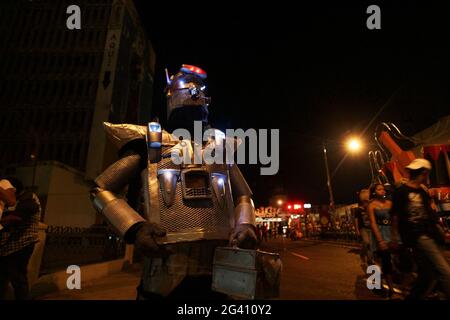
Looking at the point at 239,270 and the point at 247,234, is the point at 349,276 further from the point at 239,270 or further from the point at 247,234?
the point at 239,270

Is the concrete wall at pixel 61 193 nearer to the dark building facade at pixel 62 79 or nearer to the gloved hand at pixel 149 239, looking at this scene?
the dark building facade at pixel 62 79

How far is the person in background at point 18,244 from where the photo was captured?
3.89 metres

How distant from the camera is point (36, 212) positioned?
4281 millimetres

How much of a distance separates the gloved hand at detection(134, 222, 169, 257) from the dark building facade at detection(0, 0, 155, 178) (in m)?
34.1

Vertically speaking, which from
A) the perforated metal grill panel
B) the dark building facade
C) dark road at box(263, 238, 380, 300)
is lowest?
dark road at box(263, 238, 380, 300)

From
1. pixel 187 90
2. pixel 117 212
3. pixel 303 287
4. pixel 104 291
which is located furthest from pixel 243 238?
pixel 104 291

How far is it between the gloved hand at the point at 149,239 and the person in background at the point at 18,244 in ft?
10.2

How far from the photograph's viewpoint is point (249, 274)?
150 cm

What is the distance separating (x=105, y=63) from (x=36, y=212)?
38.0 meters

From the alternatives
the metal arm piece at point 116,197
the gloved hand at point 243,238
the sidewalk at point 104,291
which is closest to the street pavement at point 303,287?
the sidewalk at point 104,291

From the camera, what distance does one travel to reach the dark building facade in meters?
34.2

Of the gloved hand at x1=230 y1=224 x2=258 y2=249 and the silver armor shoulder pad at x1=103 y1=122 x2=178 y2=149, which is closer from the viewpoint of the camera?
the gloved hand at x1=230 y1=224 x2=258 y2=249

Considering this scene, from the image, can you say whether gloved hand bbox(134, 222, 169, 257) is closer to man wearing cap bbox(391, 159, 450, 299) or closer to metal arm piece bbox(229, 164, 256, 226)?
metal arm piece bbox(229, 164, 256, 226)

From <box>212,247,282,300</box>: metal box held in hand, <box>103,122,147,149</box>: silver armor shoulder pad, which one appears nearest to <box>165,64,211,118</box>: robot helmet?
<box>103,122,147,149</box>: silver armor shoulder pad
